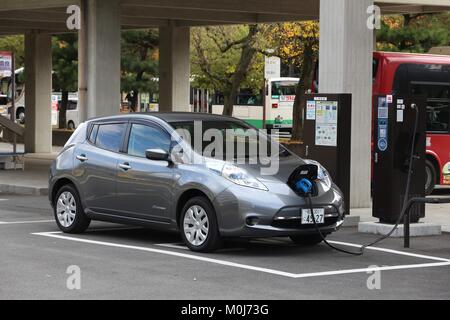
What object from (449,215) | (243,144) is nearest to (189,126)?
(243,144)

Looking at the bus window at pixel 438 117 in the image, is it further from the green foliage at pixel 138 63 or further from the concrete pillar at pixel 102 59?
the green foliage at pixel 138 63

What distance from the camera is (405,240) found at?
11.9m

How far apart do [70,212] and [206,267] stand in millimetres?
3419

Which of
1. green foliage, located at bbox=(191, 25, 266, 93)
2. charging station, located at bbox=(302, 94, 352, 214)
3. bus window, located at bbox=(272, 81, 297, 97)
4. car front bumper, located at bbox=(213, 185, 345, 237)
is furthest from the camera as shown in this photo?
bus window, located at bbox=(272, 81, 297, 97)

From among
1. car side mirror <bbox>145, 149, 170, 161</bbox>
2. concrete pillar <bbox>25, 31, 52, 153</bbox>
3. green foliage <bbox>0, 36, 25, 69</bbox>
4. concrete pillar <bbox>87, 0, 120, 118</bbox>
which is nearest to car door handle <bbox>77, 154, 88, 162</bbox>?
car side mirror <bbox>145, 149, 170, 161</bbox>


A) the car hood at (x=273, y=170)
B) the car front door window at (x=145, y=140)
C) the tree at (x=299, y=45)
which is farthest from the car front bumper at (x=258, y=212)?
the tree at (x=299, y=45)

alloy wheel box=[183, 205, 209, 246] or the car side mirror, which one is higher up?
the car side mirror

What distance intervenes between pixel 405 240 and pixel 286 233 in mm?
1968

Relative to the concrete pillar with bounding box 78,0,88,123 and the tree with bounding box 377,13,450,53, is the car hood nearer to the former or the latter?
the concrete pillar with bounding box 78,0,88,123

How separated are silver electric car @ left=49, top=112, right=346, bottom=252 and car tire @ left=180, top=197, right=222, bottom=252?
0.04 feet

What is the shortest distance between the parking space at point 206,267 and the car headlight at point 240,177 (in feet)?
2.75

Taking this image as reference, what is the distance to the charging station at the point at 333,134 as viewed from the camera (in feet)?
47.6

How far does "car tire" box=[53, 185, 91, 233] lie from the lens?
41.5 feet
